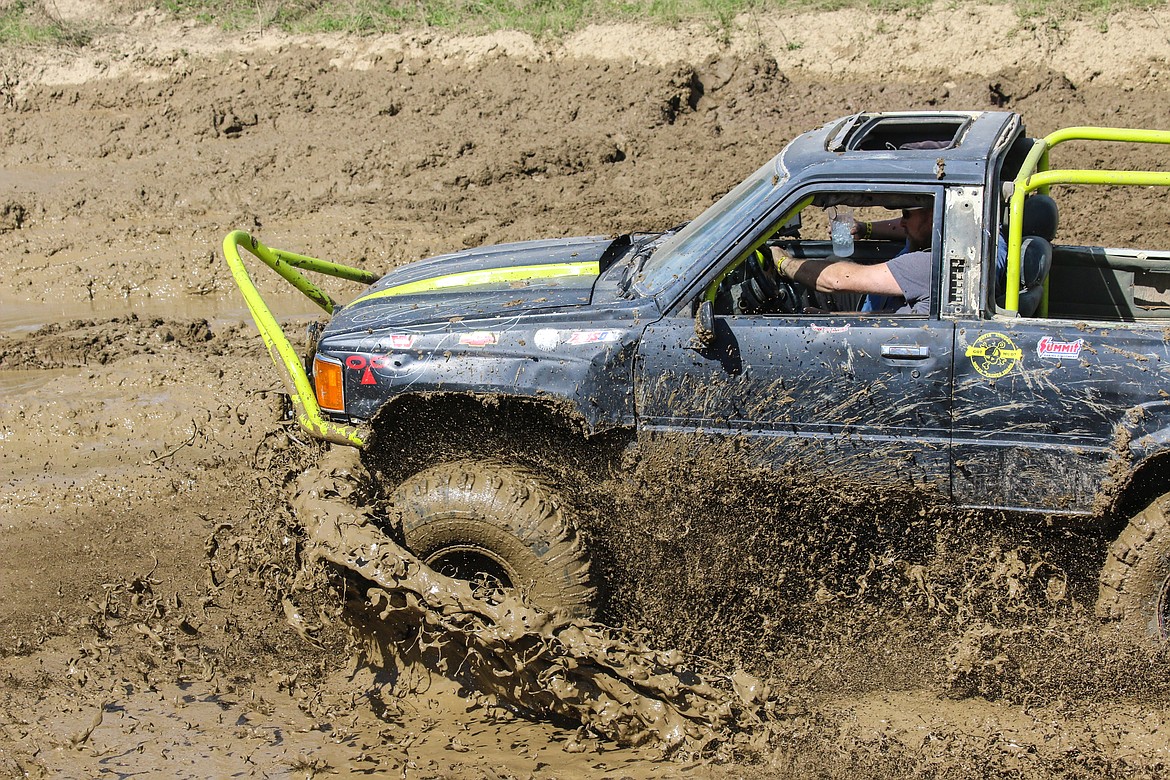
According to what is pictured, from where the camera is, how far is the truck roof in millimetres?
3773

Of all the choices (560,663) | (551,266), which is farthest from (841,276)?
(560,663)

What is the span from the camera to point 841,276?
4.07m

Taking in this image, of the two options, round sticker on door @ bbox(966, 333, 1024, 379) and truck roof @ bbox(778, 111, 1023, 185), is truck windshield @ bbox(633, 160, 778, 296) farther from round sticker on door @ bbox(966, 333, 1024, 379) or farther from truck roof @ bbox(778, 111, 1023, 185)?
round sticker on door @ bbox(966, 333, 1024, 379)

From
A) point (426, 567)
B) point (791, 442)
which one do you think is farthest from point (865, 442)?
point (426, 567)

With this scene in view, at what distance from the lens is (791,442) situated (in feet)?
12.7

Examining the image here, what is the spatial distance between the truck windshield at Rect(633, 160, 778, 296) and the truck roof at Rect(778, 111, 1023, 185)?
12cm

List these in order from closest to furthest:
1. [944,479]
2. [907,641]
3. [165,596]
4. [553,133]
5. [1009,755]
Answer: [1009,755] → [944,479] → [907,641] → [165,596] → [553,133]

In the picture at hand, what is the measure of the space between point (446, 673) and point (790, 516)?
4.73 ft

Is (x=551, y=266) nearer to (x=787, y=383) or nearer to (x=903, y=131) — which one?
(x=787, y=383)

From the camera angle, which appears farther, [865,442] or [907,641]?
[907,641]

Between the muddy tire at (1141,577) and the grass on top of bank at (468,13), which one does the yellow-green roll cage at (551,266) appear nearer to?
the muddy tire at (1141,577)

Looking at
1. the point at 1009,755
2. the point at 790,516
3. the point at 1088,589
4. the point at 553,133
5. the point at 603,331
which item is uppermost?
the point at 553,133

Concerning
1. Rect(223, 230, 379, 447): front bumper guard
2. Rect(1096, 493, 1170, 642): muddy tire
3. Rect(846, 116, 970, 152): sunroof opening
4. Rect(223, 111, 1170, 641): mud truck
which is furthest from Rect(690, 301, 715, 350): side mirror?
Rect(1096, 493, 1170, 642): muddy tire

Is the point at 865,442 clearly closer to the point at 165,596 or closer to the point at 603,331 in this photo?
the point at 603,331
